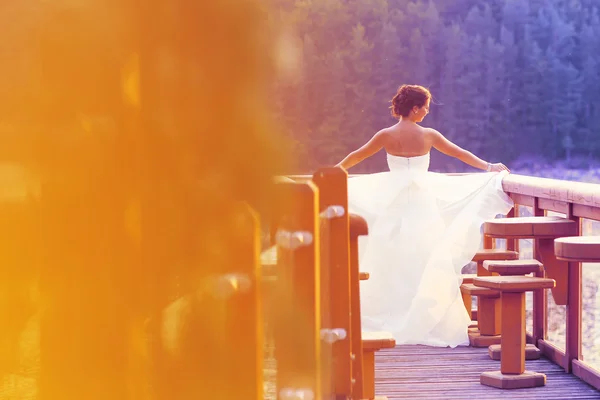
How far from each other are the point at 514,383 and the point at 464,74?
1861 cm

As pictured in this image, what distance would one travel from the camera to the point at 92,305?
36.1 inches

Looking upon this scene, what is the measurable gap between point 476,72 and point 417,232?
17.4 meters

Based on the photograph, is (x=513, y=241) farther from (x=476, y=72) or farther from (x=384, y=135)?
(x=476, y=72)

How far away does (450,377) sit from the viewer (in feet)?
13.5

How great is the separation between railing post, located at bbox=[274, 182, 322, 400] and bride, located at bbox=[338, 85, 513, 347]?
330cm

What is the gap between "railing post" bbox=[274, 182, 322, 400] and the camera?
156cm

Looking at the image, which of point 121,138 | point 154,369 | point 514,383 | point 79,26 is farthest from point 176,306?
point 514,383

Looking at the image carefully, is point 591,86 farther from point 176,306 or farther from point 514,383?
point 176,306

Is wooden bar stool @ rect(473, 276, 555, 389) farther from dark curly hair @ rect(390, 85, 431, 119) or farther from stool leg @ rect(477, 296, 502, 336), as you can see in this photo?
dark curly hair @ rect(390, 85, 431, 119)

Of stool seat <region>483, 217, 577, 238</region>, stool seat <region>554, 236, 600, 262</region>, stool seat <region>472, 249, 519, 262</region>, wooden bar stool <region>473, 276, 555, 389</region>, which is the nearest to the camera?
stool seat <region>554, 236, 600, 262</region>

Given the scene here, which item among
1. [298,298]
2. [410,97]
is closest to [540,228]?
[410,97]

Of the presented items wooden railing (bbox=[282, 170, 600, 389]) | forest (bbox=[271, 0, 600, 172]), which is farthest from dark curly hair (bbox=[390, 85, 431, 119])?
forest (bbox=[271, 0, 600, 172])

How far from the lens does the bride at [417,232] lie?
4.94 metres

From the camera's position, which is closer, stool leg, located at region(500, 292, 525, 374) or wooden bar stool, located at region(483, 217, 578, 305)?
stool leg, located at region(500, 292, 525, 374)
